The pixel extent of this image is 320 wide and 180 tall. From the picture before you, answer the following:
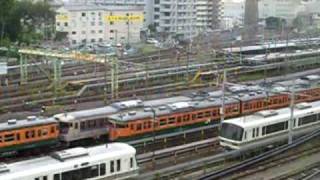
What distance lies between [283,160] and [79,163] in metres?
5.72

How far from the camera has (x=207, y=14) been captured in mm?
62500

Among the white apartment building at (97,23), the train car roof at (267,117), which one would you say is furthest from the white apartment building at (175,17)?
the train car roof at (267,117)

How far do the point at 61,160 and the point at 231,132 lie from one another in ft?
16.2

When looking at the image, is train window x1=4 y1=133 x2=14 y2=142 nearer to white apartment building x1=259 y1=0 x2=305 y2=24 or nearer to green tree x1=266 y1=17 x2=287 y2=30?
green tree x1=266 y1=17 x2=287 y2=30

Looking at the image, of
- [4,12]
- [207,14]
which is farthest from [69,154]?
[207,14]

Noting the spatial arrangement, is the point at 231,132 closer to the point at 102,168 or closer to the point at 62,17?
the point at 102,168

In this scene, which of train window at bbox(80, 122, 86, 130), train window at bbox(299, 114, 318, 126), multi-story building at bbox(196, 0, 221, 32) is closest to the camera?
train window at bbox(80, 122, 86, 130)

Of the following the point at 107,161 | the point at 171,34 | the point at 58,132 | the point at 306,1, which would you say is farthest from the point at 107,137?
the point at 306,1

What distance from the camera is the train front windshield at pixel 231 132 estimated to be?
13.4 meters

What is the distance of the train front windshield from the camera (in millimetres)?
13398

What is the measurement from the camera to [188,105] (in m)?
15.4

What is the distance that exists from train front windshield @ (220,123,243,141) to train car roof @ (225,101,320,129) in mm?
108

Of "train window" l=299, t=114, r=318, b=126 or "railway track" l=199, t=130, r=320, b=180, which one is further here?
"train window" l=299, t=114, r=318, b=126

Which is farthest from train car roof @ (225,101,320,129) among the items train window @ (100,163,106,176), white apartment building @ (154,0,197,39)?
white apartment building @ (154,0,197,39)
